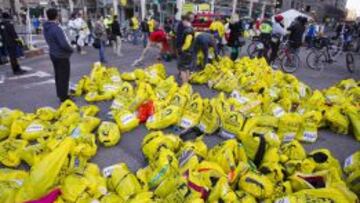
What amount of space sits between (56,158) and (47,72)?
6226 millimetres

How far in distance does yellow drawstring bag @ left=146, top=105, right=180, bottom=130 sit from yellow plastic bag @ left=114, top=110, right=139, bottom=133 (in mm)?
212

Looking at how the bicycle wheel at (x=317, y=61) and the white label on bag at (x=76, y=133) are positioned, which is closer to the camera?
the white label on bag at (x=76, y=133)

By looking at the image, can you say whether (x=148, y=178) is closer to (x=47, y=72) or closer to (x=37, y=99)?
(x=37, y=99)

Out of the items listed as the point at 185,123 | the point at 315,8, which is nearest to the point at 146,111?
the point at 185,123

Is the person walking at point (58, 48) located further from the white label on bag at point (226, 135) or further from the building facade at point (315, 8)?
the building facade at point (315, 8)

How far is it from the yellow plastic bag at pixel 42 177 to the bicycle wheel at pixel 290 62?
25.1 feet

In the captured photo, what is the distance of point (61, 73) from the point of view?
535 cm

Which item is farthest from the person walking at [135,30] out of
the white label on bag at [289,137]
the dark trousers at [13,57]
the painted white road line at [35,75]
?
the white label on bag at [289,137]

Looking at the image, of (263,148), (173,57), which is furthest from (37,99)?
(173,57)

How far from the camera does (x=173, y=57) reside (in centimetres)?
1057

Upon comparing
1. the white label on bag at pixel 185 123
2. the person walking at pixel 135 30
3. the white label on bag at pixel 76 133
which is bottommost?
the white label on bag at pixel 185 123

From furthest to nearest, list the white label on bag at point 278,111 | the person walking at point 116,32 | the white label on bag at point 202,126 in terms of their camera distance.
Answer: the person walking at point 116,32, the white label on bag at point 278,111, the white label on bag at point 202,126

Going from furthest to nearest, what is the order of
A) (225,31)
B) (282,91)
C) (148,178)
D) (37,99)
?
(225,31), (37,99), (282,91), (148,178)

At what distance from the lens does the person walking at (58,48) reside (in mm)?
5004
